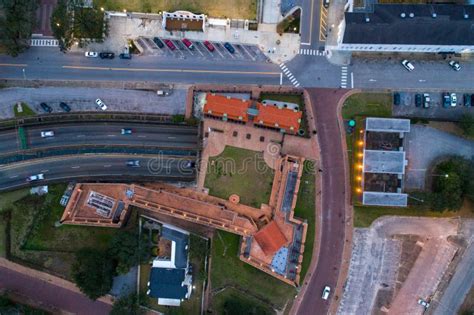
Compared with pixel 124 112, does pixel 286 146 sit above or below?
below

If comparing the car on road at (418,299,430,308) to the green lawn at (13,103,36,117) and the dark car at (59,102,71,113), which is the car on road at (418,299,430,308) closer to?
the dark car at (59,102,71,113)

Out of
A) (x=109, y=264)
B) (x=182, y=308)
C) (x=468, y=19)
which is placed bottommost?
(x=182, y=308)

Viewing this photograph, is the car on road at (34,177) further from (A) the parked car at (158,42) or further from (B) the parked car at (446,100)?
(B) the parked car at (446,100)

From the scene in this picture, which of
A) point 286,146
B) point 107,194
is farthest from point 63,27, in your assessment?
point 286,146

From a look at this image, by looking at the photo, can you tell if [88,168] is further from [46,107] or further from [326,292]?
[326,292]

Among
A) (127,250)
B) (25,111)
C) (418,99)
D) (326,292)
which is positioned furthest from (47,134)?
(418,99)

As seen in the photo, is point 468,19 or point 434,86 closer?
point 468,19

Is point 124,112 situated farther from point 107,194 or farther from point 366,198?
point 366,198
